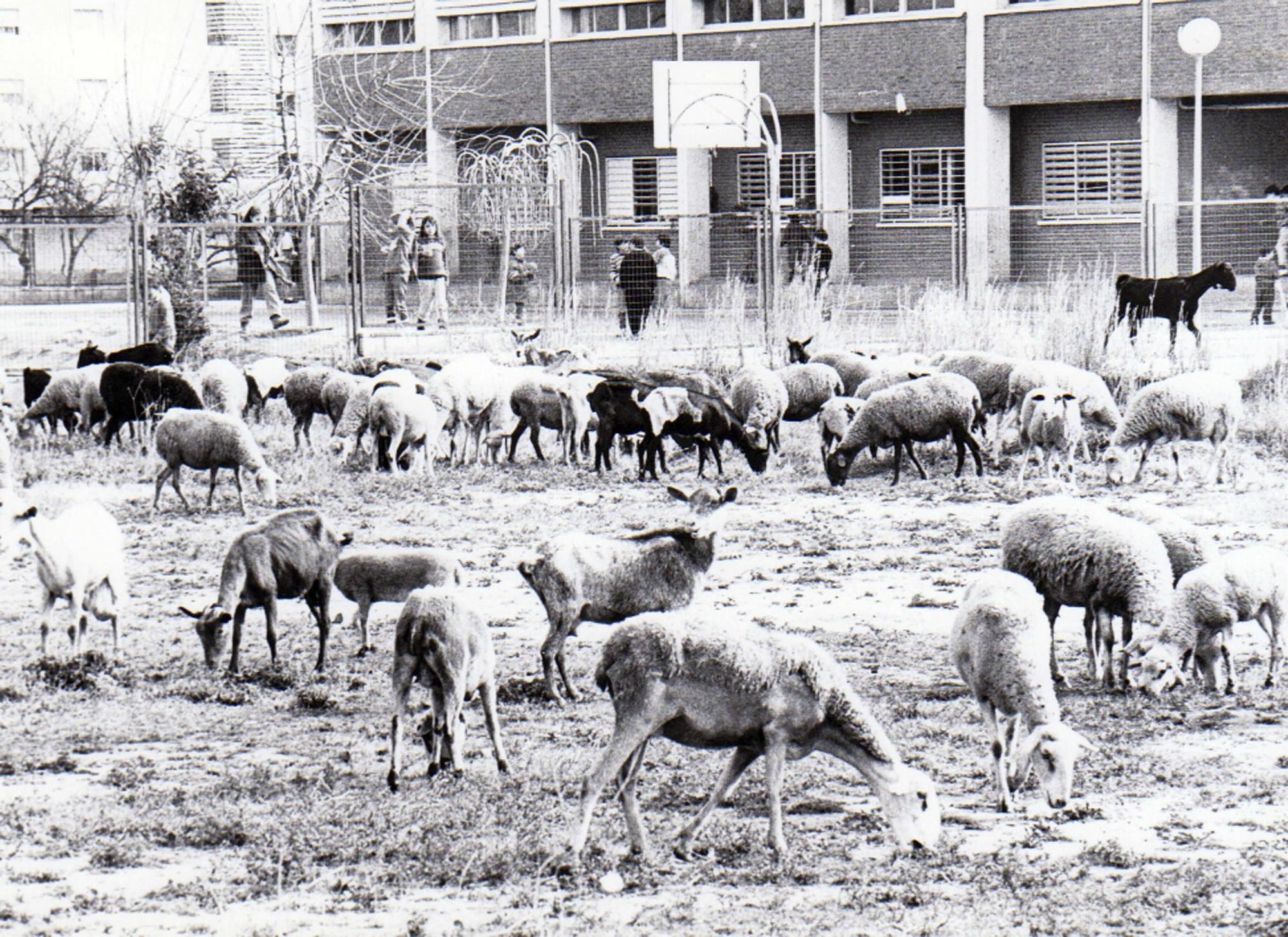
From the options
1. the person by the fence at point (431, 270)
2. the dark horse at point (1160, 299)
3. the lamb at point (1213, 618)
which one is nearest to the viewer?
the lamb at point (1213, 618)

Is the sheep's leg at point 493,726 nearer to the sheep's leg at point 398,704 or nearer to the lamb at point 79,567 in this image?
the sheep's leg at point 398,704

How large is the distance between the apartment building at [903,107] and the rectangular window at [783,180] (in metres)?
0.04

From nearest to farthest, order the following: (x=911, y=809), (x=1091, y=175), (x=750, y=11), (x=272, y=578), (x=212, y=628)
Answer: (x=911, y=809) → (x=212, y=628) → (x=272, y=578) → (x=1091, y=175) → (x=750, y=11)

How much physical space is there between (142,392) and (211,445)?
421 centimetres

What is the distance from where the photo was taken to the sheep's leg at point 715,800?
22.0 ft

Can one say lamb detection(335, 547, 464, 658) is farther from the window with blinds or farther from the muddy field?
the window with blinds

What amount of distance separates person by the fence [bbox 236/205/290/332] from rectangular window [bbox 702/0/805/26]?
1240cm

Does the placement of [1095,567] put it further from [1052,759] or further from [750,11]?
[750,11]

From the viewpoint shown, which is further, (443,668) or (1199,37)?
(1199,37)

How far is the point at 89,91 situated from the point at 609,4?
17.5m

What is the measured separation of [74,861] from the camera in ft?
22.1

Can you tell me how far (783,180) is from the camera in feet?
129

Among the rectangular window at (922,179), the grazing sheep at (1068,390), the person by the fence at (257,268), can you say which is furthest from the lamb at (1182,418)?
the rectangular window at (922,179)

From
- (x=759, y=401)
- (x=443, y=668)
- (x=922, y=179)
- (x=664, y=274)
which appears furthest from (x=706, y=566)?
(x=922, y=179)
